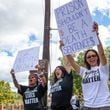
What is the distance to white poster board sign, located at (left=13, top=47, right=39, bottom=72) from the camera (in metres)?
10.4

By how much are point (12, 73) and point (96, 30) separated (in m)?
3.25

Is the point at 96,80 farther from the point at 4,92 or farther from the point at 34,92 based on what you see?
the point at 4,92

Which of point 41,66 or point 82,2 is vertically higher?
point 82,2

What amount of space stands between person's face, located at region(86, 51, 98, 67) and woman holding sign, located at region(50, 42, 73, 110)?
1103 millimetres

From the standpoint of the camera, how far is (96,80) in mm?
7477

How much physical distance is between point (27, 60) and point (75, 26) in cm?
232

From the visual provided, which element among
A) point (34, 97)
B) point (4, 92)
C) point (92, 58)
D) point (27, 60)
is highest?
point (4, 92)

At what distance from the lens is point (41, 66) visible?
1061 centimetres

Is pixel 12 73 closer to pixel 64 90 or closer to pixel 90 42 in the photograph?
pixel 64 90

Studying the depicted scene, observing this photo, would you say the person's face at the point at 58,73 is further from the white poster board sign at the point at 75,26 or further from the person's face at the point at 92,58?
the person's face at the point at 92,58

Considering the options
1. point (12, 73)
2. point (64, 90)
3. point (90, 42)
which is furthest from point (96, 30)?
point (12, 73)

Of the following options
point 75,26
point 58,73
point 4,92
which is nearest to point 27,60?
point 58,73

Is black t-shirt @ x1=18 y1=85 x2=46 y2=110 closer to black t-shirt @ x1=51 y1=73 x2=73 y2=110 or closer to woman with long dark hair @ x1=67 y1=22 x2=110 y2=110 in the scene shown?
black t-shirt @ x1=51 y1=73 x2=73 y2=110

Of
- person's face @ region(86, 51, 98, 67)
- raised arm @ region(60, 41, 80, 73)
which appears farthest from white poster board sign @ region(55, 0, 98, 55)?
person's face @ region(86, 51, 98, 67)
